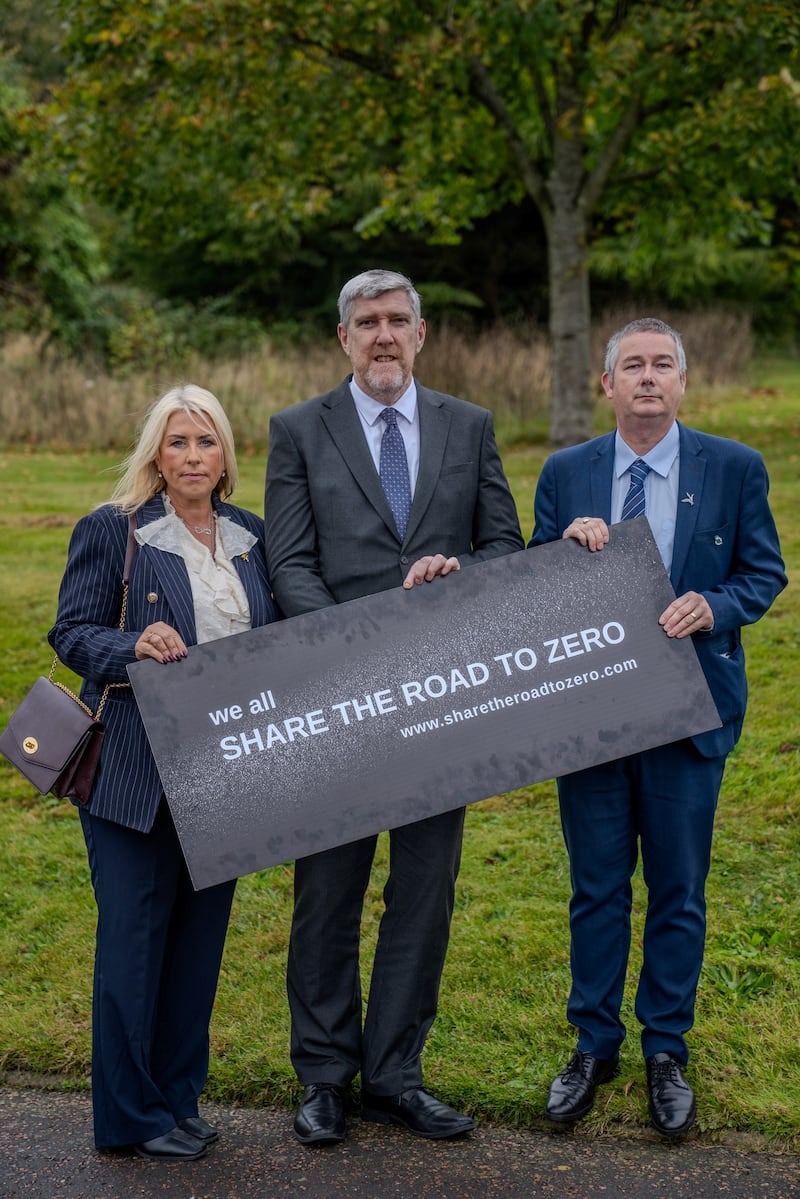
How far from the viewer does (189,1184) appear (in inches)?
130

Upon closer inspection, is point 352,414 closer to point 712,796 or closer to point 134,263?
point 712,796

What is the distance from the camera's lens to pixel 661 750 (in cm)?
354

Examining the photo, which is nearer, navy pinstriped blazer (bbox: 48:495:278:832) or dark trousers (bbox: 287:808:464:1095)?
navy pinstriped blazer (bbox: 48:495:278:832)

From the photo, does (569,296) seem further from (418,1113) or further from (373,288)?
(418,1113)

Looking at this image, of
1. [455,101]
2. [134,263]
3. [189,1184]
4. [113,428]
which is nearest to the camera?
[189,1184]

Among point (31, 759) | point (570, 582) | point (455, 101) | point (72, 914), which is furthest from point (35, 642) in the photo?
point (455, 101)

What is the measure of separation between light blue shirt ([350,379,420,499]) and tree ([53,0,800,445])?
32.7 feet

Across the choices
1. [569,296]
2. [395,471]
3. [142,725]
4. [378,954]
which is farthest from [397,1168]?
[569,296]

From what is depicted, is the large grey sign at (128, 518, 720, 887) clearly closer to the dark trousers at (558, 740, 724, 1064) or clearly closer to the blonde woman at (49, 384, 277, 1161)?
the blonde woman at (49, 384, 277, 1161)

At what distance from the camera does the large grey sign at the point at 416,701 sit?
3.33m

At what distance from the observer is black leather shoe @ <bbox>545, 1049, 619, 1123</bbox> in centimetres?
Answer: 355

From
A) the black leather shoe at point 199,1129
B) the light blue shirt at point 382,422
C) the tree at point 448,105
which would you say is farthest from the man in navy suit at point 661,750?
the tree at point 448,105

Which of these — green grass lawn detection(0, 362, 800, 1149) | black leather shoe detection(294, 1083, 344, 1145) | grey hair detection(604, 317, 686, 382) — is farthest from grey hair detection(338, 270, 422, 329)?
green grass lawn detection(0, 362, 800, 1149)

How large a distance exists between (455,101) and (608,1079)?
12420mm
